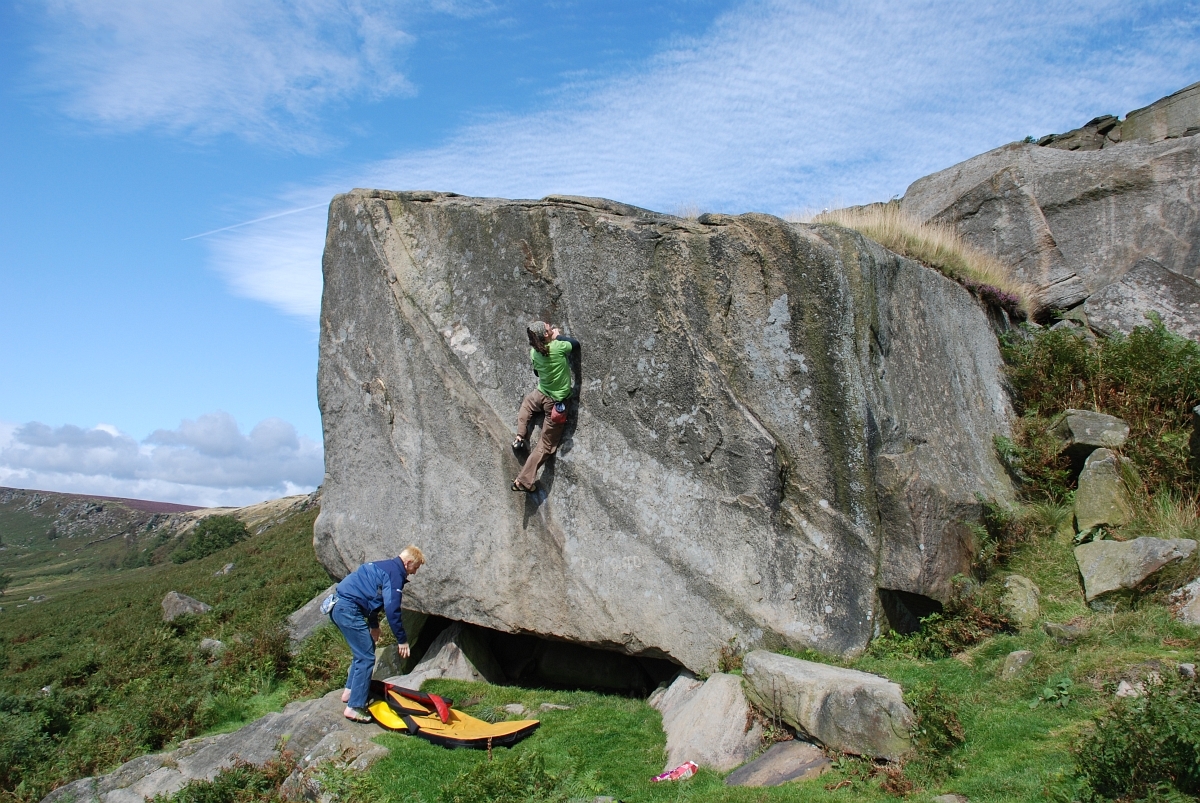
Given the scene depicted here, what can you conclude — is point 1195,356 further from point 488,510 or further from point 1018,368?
point 488,510

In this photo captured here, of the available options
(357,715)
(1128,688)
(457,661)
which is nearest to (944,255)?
(1128,688)

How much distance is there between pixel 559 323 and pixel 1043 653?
7.13 metres

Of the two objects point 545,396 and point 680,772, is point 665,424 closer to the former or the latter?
point 545,396

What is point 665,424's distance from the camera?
1099 cm

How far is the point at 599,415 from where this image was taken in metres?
11.4

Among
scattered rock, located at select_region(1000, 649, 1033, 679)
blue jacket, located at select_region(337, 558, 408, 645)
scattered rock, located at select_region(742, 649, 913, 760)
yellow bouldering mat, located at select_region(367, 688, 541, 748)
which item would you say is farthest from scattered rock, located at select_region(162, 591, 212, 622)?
scattered rock, located at select_region(1000, 649, 1033, 679)

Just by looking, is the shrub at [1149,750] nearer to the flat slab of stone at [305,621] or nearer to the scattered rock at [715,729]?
the scattered rock at [715,729]

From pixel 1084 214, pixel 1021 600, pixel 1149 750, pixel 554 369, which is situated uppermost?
pixel 1084 214

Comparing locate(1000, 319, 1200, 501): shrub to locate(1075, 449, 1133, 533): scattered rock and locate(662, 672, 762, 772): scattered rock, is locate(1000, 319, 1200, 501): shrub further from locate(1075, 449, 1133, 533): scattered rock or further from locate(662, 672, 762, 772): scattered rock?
locate(662, 672, 762, 772): scattered rock

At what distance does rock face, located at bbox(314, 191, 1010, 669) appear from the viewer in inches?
401

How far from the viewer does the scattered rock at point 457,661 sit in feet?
40.8

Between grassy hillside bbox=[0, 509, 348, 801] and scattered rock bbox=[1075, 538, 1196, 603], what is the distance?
11.0 m

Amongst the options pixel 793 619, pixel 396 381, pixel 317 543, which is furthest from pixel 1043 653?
pixel 317 543

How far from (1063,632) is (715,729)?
3700mm
